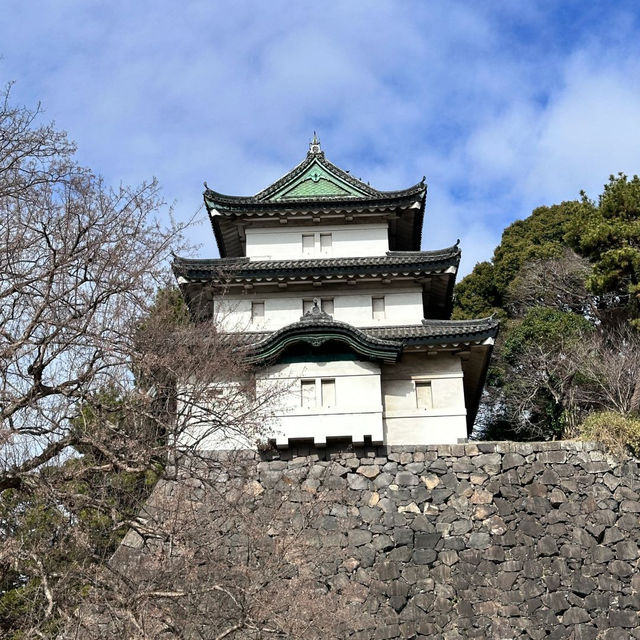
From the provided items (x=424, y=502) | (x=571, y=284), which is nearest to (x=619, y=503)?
(x=424, y=502)

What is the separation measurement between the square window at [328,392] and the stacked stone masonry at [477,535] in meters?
1.05

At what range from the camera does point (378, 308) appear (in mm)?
20609

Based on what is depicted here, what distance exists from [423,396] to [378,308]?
2.92 m

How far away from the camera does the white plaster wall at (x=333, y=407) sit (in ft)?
57.2

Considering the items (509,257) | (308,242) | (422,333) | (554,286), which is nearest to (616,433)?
(422,333)

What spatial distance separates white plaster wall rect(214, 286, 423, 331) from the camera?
2027cm

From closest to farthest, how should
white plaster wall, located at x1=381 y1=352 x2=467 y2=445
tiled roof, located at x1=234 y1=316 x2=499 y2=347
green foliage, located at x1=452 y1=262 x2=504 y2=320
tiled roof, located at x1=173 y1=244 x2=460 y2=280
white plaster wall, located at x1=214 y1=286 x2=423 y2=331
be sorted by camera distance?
tiled roof, located at x1=234 y1=316 x2=499 y2=347 < white plaster wall, located at x1=381 y1=352 x2=467 y2=445 < tiled roof, located at x1=173 y1=244 x2=460 y2=280 < white plaster wall, located at x1=214 y1=286 x2=423 y2=331 < green foliage, located at x1=452 y1=262 x2=504 y2=320

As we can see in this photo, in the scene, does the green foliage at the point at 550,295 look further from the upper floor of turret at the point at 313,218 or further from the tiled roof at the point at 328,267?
the upper floor of turret at the point at 313,218

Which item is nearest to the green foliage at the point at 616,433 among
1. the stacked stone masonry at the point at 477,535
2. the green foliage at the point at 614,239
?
the stacked stone masonry at the point at 477,535

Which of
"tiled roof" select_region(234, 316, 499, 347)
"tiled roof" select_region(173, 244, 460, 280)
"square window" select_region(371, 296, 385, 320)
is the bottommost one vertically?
"tiled roof" select_region(234, 316, 499, 347)

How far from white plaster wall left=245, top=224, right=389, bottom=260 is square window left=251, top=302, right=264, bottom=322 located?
1625mm

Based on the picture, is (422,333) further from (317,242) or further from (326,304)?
(317,242)

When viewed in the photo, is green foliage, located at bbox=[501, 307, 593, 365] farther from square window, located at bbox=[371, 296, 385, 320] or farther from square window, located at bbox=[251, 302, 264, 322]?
square window, located at bbox=[251, 302, 264, 322]

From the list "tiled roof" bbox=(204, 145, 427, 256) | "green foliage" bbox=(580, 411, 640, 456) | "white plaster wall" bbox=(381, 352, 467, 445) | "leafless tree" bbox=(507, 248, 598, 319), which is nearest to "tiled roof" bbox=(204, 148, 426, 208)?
"tiled roof" bbox=(204, 145, 427, 256)
